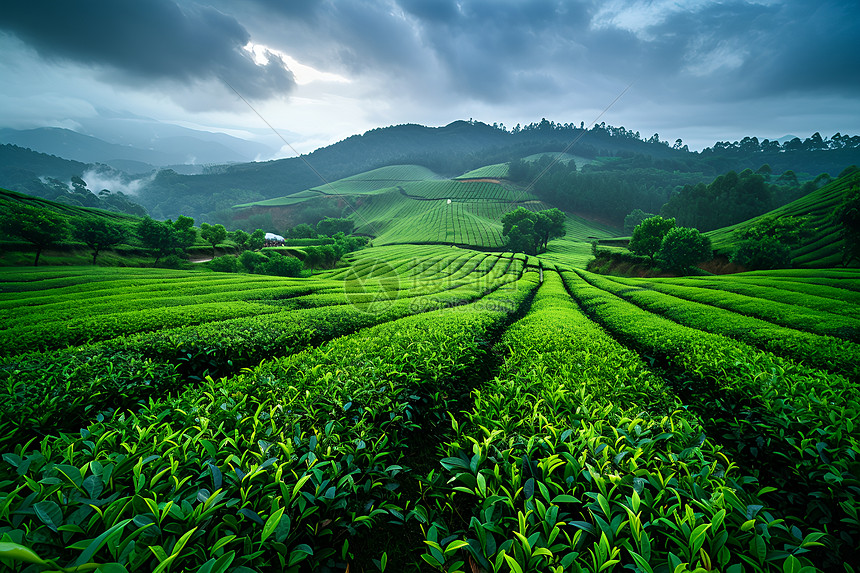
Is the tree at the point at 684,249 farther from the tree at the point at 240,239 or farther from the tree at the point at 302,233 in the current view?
the tree at the point at 302,233

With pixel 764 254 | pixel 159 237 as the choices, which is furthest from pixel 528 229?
pixel 159 237

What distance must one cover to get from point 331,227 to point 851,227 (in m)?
102

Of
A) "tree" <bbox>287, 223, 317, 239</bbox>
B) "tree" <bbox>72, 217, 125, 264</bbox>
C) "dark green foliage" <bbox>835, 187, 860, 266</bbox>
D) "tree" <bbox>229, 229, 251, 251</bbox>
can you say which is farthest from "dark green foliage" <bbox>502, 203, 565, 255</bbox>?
"tree" <bbox>72, 217, 125, 264</bbox>

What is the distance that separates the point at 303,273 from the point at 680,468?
2014 inches

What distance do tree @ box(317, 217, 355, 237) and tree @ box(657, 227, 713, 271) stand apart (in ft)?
285

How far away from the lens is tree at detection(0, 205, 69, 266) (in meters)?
26.6

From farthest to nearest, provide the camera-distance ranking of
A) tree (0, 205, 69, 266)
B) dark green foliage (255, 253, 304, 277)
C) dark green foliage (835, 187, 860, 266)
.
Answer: dark green foliage (255, 253, 304, 277) < tree (0, 205, 69, 266) < dark green foliage (835, 187, 860, 266)

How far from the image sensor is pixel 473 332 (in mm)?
9344

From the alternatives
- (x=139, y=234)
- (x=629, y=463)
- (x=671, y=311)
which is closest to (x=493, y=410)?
(x=629, y=463)

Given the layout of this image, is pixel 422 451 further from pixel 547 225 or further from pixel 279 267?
pixel 547 225

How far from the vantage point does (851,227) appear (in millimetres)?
19078

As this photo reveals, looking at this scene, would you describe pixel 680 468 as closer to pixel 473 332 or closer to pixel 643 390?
pixel 643 390

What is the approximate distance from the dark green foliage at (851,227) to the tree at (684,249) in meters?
12.7

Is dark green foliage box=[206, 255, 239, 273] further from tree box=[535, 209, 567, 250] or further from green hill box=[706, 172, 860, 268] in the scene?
green hill box=[706, 172, 860, 268]
